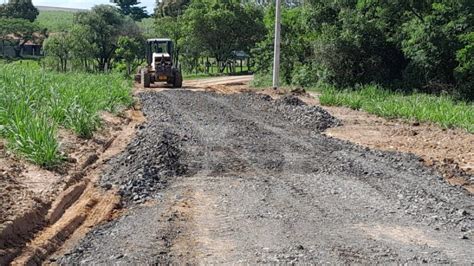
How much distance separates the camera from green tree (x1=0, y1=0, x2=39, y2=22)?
3031 inches

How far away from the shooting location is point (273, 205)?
6848mm

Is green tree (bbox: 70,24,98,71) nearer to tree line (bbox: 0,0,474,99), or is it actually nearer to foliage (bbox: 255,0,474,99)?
tree line (bbox: 0,0,474,99)

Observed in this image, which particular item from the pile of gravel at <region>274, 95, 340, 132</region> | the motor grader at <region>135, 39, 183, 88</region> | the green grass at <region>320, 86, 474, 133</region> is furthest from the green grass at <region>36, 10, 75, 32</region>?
the pile of gravel at <region>274, 95, 340, 132</region>

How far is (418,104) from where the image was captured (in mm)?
18359

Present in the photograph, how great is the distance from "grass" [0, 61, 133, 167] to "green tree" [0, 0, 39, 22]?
213ft

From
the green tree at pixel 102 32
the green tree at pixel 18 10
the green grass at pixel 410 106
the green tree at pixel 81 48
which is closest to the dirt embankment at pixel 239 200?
the green grass at pixel 410 106

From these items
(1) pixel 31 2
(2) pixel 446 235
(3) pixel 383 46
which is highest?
(1) pixel 31 2

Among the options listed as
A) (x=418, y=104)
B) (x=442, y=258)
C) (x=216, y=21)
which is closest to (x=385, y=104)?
(x=418, y=104)

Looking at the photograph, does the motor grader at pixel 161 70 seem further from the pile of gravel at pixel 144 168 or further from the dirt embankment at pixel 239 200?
the pile of gravel at pixel 144 168

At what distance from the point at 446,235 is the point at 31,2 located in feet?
278

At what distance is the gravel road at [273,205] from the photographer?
5270mm

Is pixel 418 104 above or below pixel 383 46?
below

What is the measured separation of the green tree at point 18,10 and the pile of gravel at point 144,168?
240 ft

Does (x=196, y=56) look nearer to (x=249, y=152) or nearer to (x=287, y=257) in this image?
(x=249, y=152)
